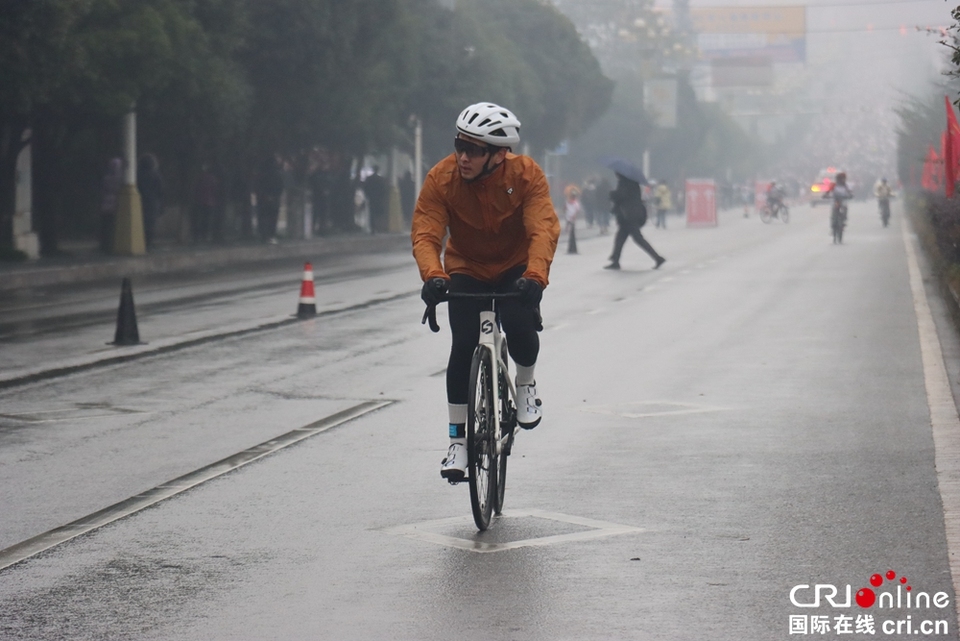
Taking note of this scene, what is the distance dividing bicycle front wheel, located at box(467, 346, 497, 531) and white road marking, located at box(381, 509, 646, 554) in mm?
166

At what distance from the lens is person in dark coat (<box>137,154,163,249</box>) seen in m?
34.7

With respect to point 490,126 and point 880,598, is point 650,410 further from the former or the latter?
point 880,598

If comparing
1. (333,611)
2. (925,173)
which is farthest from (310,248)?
(333,611)

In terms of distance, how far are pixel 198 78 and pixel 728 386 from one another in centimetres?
2079

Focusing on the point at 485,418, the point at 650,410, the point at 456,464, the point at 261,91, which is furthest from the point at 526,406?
the point at 261,91

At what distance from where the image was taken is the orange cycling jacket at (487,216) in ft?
25.5

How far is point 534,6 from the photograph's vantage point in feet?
230

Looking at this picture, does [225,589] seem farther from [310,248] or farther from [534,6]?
[534,6]

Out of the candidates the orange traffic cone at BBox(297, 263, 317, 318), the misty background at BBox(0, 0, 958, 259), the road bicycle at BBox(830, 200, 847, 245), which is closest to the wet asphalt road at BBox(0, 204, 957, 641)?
the orange traffic cone at BBox(297, 263, 317, 318)

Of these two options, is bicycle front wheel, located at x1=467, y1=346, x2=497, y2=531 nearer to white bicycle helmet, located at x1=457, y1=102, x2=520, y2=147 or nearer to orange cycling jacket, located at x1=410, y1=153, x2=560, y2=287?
orange cycling jacket, located at x1=410, y1=153, x2=560, y2=287

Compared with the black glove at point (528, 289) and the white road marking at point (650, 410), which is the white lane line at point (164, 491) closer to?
the white road marking at point (650, 410)

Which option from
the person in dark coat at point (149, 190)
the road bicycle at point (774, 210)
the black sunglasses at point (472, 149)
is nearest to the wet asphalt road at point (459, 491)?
the black sunglasses at point (472, 149)

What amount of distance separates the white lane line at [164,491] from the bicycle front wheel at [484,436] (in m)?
1.62

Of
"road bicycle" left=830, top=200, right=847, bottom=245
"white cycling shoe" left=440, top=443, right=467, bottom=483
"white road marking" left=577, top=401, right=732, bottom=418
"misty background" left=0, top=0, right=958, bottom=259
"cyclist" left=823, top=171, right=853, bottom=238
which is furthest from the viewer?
"road bicycle" left=830, top=200, right=847, bottom=245
